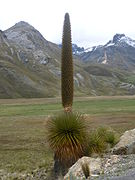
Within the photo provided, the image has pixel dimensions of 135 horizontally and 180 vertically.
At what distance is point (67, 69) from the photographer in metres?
13.5

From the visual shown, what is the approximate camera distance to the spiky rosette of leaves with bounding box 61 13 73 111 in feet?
43.9

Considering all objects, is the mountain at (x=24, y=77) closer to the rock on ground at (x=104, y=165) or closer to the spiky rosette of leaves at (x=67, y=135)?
the spiky rosette of leaves at (x=67, y=135)

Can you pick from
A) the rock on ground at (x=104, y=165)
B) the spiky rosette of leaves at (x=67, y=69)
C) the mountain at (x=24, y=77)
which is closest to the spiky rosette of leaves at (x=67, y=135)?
the spiky rosette of leaves at (x=67, y=69)

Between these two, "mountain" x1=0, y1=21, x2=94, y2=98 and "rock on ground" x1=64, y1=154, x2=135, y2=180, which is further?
"mountain" x1=0, y1=21, x2=94, y2=98

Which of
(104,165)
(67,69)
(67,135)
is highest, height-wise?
(67,69)

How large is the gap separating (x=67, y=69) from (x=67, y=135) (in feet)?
8.23

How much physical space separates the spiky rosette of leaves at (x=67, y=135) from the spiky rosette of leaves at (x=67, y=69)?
0.53 meters

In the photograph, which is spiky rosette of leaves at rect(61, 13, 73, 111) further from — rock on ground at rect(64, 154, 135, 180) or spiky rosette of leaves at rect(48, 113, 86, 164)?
rock on ground at rect(64, 154, 135, 180)

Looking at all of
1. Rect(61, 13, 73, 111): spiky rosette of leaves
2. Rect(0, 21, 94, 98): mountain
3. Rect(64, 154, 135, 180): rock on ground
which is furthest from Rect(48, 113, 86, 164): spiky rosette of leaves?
Rect(0, 21, 94, 98): mountain

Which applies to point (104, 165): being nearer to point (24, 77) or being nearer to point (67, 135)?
point (67, 135)

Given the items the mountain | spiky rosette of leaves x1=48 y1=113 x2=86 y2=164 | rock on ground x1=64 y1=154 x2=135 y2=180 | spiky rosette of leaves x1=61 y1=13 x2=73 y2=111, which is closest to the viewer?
rock on ground x1=64 y1=154 x2=135 y2=180

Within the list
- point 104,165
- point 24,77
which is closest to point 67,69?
point 104,165

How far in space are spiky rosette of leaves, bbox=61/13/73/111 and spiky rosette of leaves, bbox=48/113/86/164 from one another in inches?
20.7

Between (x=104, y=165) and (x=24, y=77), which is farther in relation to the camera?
(x=24, y=77)
